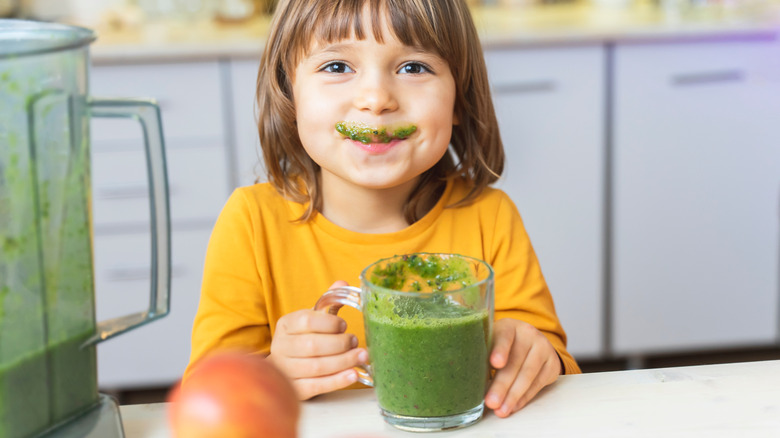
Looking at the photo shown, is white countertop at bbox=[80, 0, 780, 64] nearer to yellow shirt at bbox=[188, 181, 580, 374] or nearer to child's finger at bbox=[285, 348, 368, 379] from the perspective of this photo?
yellow shirt at bbox=[188, 181, 580, 374]

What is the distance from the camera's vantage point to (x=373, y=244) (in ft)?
3.18

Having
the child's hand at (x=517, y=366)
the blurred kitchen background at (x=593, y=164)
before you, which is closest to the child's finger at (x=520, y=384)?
the child's hand at (x=517, y=366)

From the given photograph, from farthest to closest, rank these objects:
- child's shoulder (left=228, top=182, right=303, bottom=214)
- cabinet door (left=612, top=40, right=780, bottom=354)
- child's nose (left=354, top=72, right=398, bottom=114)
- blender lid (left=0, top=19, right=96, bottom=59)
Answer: cabinet door (left=612, top=40, right=780, bottom=354) → child's shoulder (left=228, top=182, right=303, bottom=214) → child's nose (left=354, top=72, right=398, bottom=114) → blender lid (left=0, top=19, right=96, bottom=59)

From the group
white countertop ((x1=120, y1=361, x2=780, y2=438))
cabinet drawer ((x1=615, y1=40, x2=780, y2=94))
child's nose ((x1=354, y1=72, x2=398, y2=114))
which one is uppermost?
cabinet drawer ((x1=615, y1=40, x2=780, y2=94))

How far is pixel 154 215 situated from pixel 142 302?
5.13 ft

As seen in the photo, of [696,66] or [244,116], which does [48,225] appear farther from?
[696,66]

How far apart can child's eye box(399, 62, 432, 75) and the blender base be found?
0.46 meters

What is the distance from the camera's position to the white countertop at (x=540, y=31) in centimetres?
189

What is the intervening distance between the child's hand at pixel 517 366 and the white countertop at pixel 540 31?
1317mm

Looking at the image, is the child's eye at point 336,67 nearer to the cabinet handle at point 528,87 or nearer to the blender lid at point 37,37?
the blender lid at point 37,37

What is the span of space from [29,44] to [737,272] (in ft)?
6.71

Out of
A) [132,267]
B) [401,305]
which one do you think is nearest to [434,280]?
[401,305]

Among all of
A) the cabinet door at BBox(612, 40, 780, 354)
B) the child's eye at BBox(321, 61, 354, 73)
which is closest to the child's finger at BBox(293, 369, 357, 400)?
the child's eye at BBox(321, 61, 354, 73)

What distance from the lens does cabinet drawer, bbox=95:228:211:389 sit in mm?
2008
